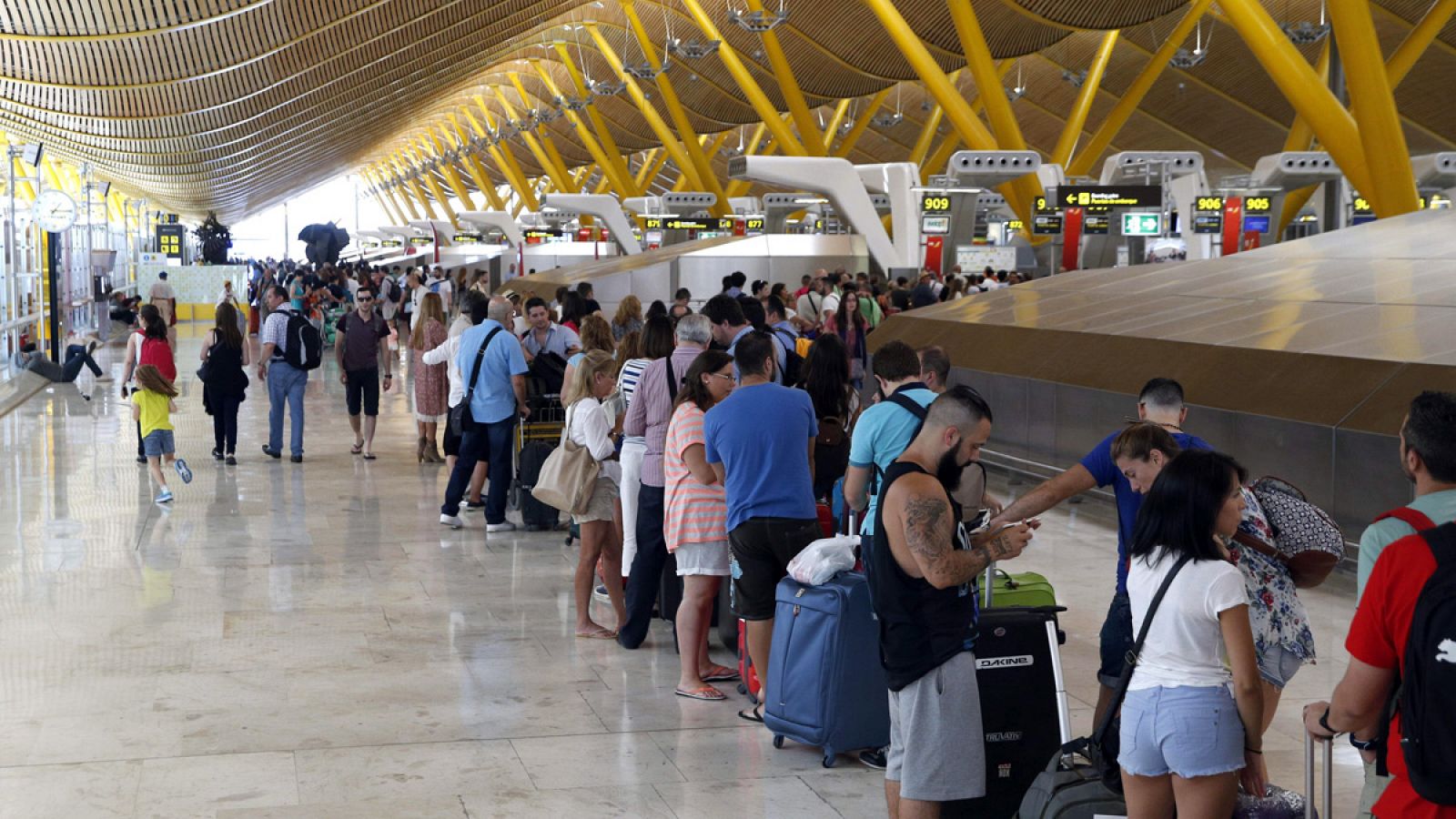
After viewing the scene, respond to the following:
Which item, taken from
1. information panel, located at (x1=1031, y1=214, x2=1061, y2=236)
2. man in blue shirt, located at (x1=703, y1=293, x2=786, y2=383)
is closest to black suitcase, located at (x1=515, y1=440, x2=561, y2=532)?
man in blue shirt, located at (x1=703, y1=293, x2=786, y2=383)

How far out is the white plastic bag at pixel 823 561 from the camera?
5.29m

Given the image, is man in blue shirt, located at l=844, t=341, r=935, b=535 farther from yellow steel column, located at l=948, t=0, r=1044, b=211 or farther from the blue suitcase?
yellow steel column, located at l=948, t=0, r=1044, b=211

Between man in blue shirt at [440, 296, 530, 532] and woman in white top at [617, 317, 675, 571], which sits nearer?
woman in white top at [617, 317, 675, 571]

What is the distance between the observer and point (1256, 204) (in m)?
29.6

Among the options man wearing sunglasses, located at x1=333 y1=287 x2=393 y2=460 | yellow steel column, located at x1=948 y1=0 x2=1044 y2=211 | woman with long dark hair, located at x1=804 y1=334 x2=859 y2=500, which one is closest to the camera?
woman with long dark hair, located at x1=804 y1=334 x2=859 y2=500

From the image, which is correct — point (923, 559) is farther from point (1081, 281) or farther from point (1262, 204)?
point (1262, 204)

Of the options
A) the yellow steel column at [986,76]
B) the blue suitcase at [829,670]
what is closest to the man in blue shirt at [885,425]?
the blue suitcase at [829,670]

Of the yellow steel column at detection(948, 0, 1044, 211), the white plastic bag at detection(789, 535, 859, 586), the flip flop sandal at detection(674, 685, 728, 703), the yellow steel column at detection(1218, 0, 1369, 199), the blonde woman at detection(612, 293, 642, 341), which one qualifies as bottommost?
the flip flop sandal at detection(674, 685, 728, 703)

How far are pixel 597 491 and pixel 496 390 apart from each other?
289cm

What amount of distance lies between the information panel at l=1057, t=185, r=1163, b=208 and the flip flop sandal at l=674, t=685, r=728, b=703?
2399 cm

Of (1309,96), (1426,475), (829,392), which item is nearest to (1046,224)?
(1309,96)

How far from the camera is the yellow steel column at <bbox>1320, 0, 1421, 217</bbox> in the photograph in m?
18.3

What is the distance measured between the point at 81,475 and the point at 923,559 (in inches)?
421

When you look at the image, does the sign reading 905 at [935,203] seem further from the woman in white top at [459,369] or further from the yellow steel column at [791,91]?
Answer: the woman in white top at [459,369]
